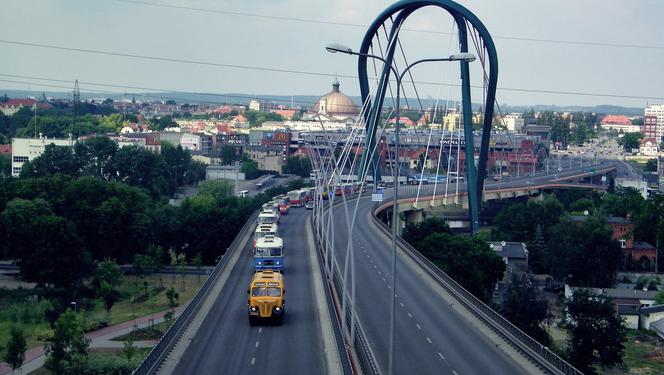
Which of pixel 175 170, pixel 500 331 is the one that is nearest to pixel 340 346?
pixel 500 331

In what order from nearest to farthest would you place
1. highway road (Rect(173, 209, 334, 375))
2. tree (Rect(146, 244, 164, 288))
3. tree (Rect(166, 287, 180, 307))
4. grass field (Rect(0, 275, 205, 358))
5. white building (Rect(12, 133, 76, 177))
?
1. highway road (Rect(173, 209, 334, 375))
2. grass field (Rect(0, 275, 205, 358))
3. tree (Rect(166, 287, 180, 307))
4. tree (Rect(146, 244, 164, 288))
5. white building (Rect(12, 133, 76, 177))

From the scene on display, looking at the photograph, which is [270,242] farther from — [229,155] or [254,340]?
[229,155]

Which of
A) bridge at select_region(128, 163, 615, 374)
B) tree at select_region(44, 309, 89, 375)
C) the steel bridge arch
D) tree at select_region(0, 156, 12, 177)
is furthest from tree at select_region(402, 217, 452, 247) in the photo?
tree at select_region(0, 156, 12, 177)

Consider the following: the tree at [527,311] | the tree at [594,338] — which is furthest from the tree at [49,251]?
the tree at [594,338]

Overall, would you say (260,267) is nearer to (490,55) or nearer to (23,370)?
(23,370)

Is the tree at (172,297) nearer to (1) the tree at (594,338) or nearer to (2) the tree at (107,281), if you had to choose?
(2) the tree at (107,281)

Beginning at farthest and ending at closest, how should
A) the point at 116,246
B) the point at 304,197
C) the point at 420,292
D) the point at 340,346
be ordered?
the point at 304,197 < the point at 116,246 < the point at 420,292 < the point at 340,346

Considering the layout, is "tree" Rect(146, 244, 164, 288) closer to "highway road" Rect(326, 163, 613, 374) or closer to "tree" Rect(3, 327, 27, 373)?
"highway road" Rect(326, 163, 613, 374)
